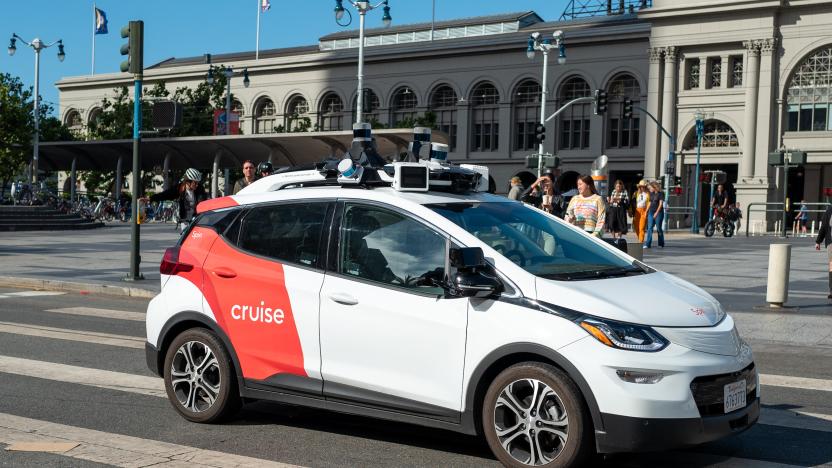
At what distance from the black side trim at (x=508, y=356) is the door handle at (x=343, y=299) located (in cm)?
91

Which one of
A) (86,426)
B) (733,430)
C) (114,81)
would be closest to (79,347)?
(86,426)

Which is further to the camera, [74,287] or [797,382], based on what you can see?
[74,287]

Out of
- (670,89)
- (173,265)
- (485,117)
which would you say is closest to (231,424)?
(173,265)

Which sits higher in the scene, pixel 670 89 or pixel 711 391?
pixel 670 89

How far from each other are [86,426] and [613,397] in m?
3.48

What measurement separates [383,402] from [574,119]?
231 feet

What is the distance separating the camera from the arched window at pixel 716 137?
65.0 m

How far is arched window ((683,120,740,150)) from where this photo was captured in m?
65.0

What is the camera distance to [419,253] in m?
6.13

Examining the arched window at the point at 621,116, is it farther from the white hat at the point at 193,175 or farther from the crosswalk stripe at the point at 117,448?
the crosswalk stripe at the point at 117,448

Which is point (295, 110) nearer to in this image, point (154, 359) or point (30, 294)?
point (30, 294)

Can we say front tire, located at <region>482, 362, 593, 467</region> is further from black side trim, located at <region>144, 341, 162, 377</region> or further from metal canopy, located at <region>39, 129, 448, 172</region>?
metal canopy, located at <region>39, 129, 448, 172</region>

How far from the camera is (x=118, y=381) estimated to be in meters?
8.37

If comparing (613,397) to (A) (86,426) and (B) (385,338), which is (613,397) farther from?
(A) (86,426)
